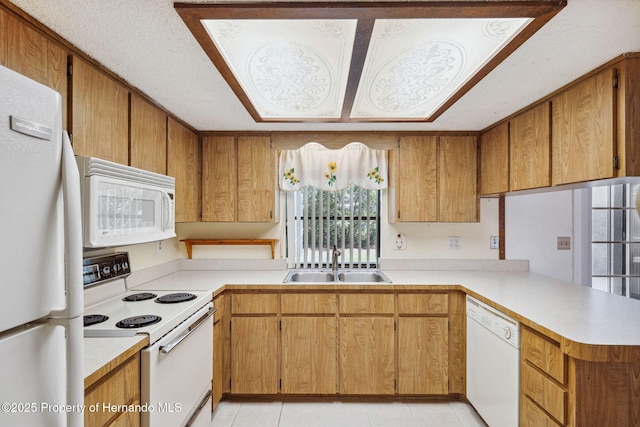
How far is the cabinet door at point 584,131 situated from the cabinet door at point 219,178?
2304mm

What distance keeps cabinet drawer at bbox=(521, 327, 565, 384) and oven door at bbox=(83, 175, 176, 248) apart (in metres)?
1.98

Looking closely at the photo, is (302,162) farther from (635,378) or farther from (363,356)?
(635,378)

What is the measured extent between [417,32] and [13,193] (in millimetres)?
1420

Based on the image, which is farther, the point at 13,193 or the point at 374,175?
the point at 374,175

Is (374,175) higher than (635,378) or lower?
higher

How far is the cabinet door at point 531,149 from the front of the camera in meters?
1.94

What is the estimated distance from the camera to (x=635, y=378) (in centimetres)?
131

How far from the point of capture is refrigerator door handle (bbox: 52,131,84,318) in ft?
2.31

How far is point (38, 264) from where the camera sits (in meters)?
0.66

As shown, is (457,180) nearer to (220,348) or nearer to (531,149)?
(531,149)

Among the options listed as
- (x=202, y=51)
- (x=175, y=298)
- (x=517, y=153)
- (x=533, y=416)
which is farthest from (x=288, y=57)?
(x=533, y=416)

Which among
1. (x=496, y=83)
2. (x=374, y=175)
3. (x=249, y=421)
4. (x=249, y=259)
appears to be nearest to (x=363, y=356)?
(x=249, y=421)

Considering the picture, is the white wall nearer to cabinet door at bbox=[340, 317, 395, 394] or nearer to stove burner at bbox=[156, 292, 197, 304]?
cabinet door at bbox=[340, 317, 395, 394]

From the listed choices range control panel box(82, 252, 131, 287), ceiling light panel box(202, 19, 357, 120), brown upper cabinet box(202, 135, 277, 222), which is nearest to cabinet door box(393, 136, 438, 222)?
ceiling light panel box(202, 19, 357, 120)
